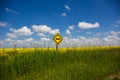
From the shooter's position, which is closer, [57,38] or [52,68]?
[52,68]

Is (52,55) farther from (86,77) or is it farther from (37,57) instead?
(86,77)

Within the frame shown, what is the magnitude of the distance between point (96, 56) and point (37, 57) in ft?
16.1

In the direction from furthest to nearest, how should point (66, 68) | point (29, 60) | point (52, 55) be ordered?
point (52, 55) → point (29, 60) → point (66, 68)

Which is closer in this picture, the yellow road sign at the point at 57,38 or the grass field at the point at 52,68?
the grass field at the point at 52,68

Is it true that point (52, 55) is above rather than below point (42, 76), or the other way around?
above

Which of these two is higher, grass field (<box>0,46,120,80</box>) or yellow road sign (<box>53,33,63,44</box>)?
yellow road sign (<box>53,33,63,44</box>)

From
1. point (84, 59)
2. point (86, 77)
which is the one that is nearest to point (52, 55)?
point (84, 59)

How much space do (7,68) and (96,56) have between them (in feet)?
23.4

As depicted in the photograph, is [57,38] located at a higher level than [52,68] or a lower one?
higher

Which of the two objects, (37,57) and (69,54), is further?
(69,54)

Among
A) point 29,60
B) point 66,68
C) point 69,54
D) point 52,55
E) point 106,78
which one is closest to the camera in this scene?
point 106,78

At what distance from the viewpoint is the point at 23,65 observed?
1350 cm

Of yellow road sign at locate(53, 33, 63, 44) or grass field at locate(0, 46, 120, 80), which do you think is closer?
grass field at locate(0, 46, 120, 80)

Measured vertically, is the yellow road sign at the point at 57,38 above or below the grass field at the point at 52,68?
above
